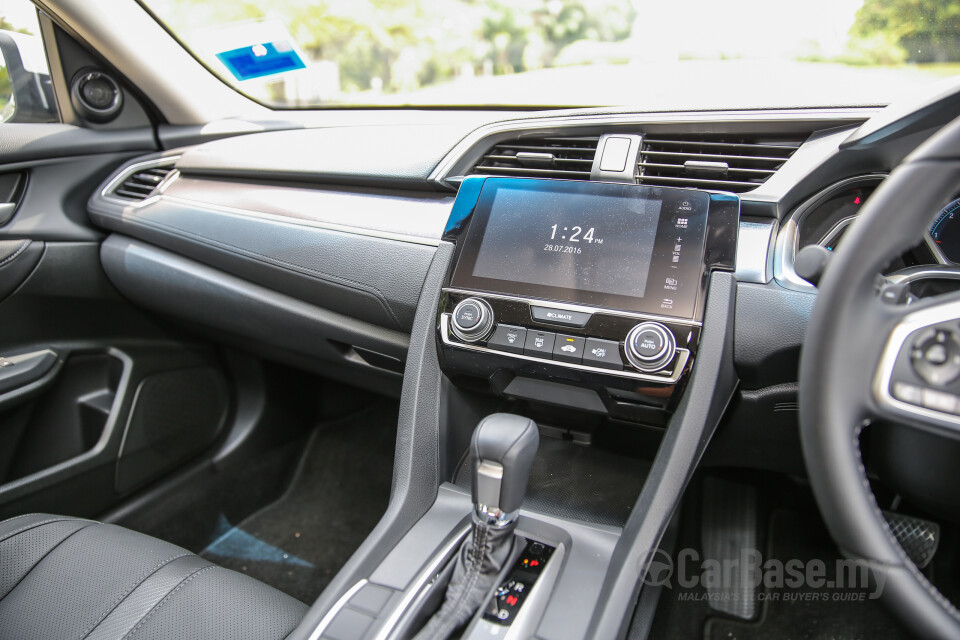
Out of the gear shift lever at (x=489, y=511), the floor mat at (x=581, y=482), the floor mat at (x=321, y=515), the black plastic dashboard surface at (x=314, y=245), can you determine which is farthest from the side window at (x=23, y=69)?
the gear shift lever at (x=489, y=511)

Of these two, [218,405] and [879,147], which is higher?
[879,147]

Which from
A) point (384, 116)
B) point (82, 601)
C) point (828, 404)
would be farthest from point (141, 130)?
point (828, 404)

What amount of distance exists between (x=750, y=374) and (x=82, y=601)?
3.76 ft

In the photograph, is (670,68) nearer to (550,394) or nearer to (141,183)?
(550,394)

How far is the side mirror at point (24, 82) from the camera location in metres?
1.77

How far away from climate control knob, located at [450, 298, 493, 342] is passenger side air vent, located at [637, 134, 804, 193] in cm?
39

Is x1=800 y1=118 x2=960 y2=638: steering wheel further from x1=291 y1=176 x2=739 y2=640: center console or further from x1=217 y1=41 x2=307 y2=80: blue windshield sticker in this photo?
x1=217 y1=41 x2=307 y2=80: blue windshield sticker

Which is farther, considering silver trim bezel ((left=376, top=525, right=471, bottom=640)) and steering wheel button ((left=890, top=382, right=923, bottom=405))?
silver trim bezel ((left=376, top=525, right=471, bottom=640))

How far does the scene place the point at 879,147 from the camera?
1087 mm

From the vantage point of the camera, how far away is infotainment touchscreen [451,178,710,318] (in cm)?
111

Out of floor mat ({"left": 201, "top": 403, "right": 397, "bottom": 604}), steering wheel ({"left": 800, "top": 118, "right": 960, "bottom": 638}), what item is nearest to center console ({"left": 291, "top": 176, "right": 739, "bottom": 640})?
steering wheel ({"left": 800, "top": 118, "right": 960, "bottom": 638})

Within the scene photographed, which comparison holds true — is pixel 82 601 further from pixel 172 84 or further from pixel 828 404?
pixel 172 84

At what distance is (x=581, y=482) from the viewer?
50.5 inches

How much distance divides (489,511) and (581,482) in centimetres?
36
